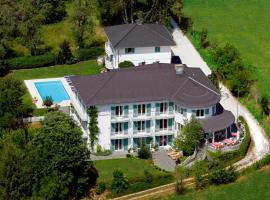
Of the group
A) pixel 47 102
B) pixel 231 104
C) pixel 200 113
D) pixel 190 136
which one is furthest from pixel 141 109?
pixel 231 104

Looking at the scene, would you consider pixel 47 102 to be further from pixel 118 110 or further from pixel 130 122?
pixel 130 122

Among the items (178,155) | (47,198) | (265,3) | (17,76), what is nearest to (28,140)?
(47,198)

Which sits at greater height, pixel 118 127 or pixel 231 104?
pixel 231 104

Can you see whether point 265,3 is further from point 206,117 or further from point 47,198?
point 47,198

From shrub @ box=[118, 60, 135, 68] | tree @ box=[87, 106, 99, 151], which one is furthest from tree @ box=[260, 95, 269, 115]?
tree @ box=[87, 106, 99, 151]

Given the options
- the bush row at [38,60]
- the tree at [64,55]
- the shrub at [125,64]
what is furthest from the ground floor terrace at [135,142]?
the bush row at [38,60]

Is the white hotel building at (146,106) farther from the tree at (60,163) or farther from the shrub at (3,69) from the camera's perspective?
the shrub at (3,69)

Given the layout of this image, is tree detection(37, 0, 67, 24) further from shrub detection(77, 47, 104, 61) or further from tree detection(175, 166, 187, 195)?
tree detection(175, 166, 187, 195)
